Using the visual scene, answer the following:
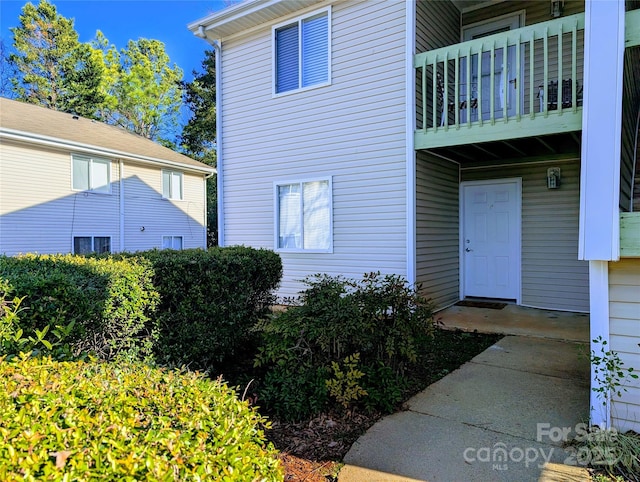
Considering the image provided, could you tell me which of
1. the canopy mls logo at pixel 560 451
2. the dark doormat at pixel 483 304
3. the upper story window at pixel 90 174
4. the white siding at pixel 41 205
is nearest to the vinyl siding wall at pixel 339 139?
the dark doormat at pixel 483 304

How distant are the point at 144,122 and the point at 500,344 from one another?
84.2 ft

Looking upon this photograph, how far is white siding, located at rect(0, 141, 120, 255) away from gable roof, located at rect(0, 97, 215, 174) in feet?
1.44

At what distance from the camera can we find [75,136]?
12.3 metres

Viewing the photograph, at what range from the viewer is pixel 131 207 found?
13.8 metres

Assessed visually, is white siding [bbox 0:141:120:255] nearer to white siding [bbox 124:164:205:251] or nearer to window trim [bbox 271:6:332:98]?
white siding [bbox 124:164:205:251]

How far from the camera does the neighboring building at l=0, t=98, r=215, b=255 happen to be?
422 inches

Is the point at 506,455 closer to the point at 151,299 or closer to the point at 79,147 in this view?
the point at 151,299

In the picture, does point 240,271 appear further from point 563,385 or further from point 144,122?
point 144,122

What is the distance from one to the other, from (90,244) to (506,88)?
12284 millimetres

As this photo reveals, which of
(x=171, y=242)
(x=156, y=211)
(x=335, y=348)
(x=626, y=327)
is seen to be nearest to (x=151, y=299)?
(x=335, y=348)

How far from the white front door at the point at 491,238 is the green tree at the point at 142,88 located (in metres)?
23.0

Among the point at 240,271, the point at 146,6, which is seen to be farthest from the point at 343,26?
the point at 146,6

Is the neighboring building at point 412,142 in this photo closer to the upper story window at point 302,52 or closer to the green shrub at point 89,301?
the upper story window at point 302,52

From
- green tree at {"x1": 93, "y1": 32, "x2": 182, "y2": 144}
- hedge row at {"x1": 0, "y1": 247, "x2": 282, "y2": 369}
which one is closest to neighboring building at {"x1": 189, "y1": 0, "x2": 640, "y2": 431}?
hedge row at {"x1": 0, "y1": 247, "x2": 282, "y2": 369}
